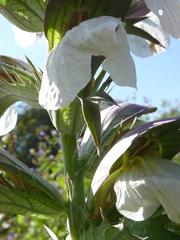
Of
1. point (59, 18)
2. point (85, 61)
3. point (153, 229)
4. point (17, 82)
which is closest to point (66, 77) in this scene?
point (85, 61)

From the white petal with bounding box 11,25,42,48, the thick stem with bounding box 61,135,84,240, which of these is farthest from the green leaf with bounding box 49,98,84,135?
the white petal with bounding box 11,25,42,48

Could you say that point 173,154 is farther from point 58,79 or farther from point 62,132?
point 58,79

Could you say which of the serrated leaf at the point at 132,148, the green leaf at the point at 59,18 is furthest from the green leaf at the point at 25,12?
the serrated leaf at the point at 132,148

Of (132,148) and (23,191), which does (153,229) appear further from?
(23,191)

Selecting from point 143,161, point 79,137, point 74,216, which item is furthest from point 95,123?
point 79,137

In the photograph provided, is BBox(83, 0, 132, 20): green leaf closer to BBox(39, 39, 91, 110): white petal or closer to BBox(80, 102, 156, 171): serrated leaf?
BBox(39, 39, 91, 110): white petal

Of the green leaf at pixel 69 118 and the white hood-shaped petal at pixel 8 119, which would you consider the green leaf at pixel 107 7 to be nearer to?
the green leaf at pixel 69 118
